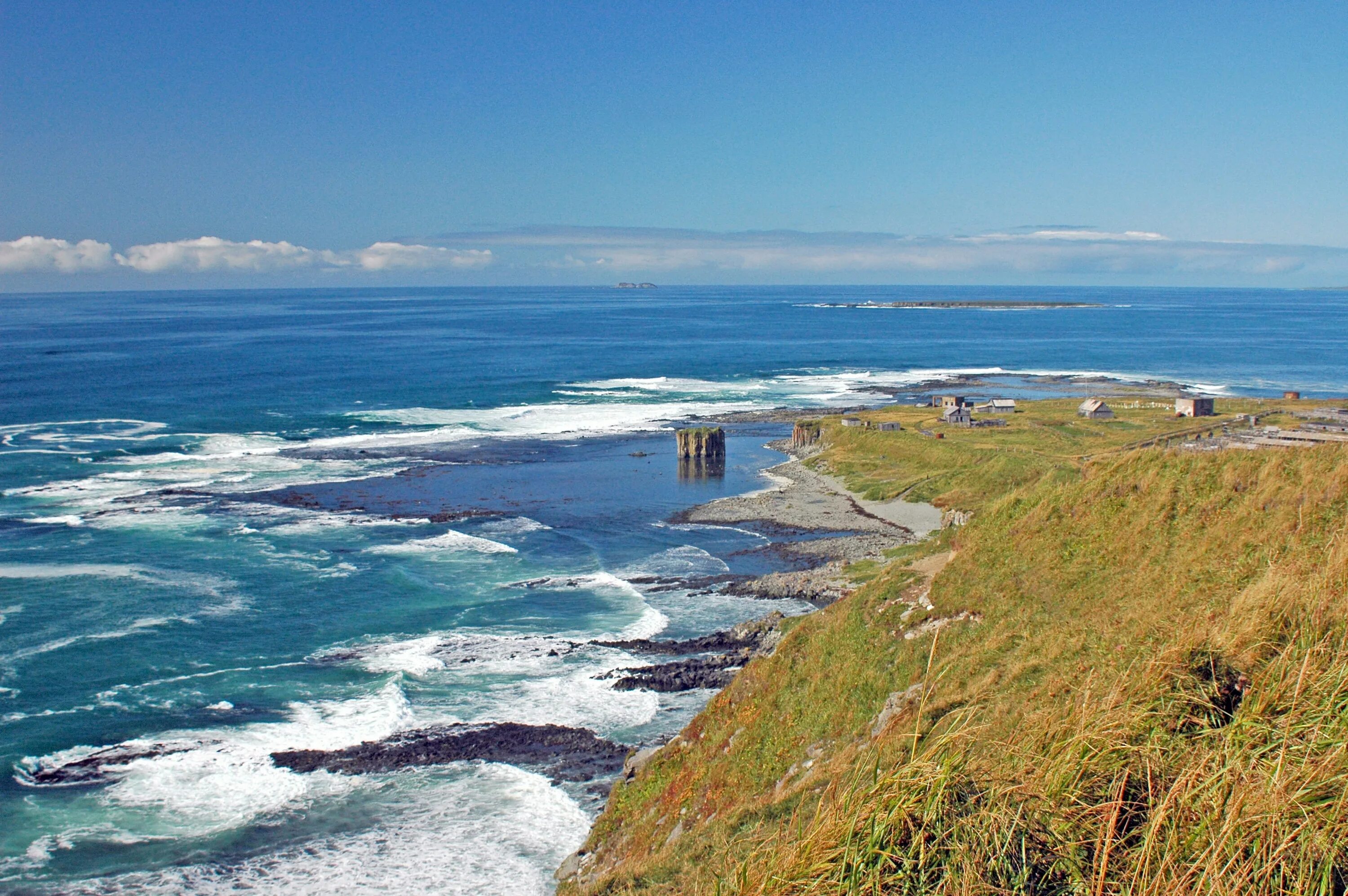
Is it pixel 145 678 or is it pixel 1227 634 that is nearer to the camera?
pixel 1227 634

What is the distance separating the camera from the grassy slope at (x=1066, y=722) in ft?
21.1

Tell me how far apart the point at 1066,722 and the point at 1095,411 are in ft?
238

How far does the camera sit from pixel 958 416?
240 feet

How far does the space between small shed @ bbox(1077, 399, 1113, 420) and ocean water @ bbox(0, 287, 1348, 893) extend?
80.9ft

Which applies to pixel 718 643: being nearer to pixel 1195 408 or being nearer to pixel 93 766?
pixel 93 766

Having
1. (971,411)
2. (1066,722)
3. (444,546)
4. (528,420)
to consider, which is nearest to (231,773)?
(444,546)

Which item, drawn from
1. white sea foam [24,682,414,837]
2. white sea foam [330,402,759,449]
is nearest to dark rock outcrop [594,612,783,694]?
white sea foam [24,682,414,837]

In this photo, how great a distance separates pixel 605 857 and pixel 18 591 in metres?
33.7

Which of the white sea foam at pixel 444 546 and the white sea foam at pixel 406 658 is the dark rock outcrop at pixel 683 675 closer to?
the white sea foam at pixel 406 658

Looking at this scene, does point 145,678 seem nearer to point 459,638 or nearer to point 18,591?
point 459,638

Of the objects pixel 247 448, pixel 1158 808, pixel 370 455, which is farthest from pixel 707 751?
pixel 247 448

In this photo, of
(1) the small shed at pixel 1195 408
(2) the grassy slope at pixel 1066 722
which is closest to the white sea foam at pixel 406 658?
(2) the grassy slope at pixel 1066 722

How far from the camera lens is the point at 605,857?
18156mm

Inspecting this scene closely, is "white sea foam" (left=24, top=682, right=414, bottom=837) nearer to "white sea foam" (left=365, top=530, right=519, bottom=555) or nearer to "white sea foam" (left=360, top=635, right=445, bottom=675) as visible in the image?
"white sea foam" (left=360, top=635, right=445, bottom=675)
